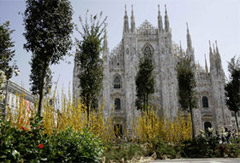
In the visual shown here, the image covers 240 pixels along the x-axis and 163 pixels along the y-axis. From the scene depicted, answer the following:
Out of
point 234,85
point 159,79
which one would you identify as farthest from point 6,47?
point 159,79

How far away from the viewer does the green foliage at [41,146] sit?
3799 millimetres

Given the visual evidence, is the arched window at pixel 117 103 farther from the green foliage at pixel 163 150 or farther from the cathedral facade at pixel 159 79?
the green foliage at pixel 163 150

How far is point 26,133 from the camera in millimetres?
4477

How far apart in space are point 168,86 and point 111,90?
340 inches

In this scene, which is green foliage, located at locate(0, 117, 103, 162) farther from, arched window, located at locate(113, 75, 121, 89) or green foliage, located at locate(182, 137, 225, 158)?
arched window, located at locate(113, 75, 121, 89)

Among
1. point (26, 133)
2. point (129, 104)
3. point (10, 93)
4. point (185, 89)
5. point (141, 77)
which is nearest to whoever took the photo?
point (26, 133)

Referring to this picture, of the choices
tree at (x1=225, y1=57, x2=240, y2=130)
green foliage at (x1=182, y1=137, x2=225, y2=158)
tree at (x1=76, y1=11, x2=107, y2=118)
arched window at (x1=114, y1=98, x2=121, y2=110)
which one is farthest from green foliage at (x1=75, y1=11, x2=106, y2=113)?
arched window at (x1=114, y1=98, x2=121, y2=110)

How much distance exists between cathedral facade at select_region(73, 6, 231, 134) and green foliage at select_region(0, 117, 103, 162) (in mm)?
23852

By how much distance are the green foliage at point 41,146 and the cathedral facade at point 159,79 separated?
23852 mm

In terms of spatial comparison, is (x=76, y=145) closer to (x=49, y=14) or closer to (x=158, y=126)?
(x=49, y=14)

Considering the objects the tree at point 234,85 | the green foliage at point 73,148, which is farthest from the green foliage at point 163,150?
the tree at point 234,85

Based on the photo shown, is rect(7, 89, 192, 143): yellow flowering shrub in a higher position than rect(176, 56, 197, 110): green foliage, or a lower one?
lower

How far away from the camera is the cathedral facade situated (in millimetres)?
29797

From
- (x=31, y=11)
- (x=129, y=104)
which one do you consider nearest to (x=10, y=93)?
(x=129, y=104)
